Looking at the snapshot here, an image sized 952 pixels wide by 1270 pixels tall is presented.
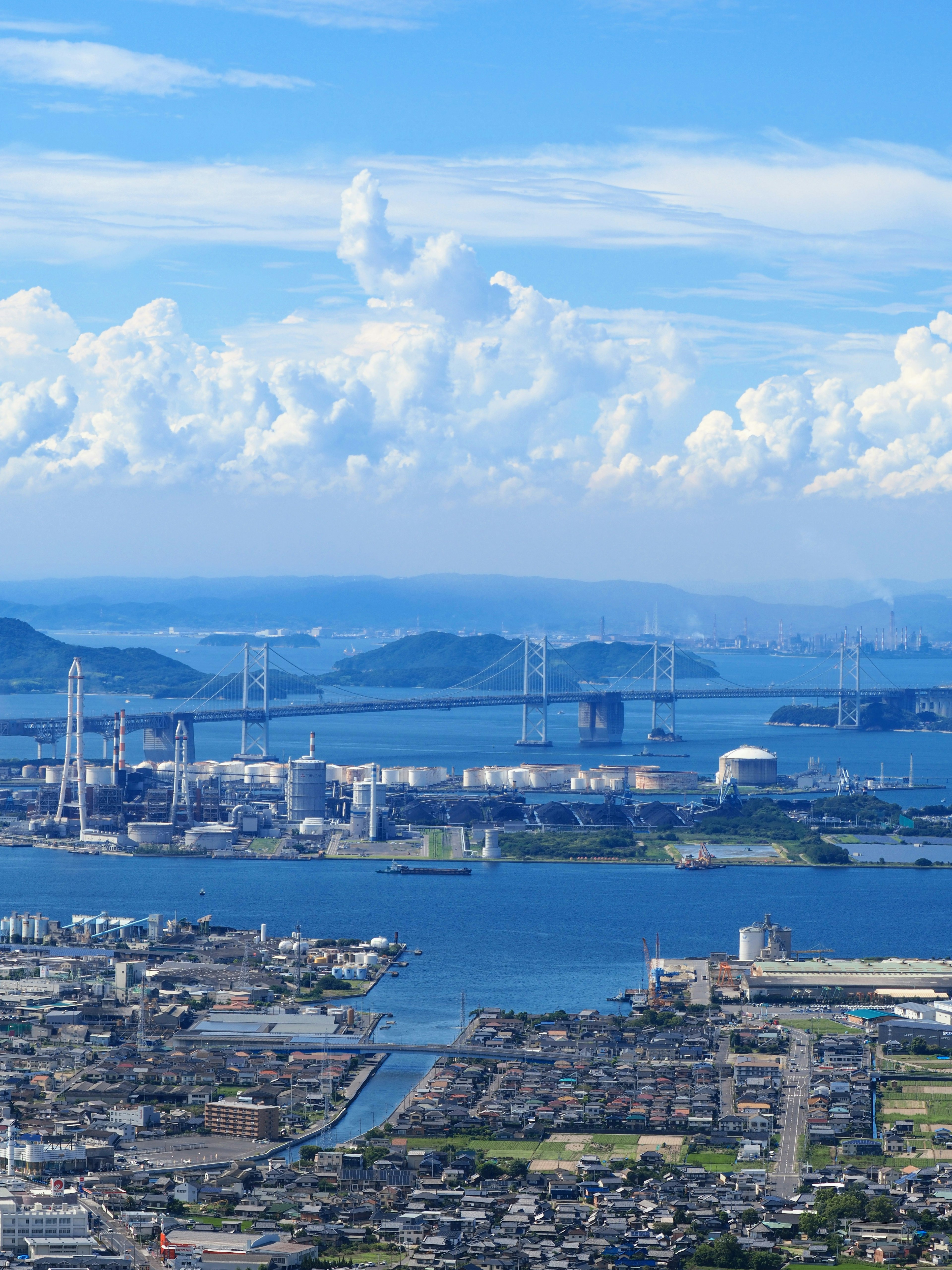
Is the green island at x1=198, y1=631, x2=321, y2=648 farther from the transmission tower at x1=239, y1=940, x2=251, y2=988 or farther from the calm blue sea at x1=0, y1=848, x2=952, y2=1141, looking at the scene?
the transmission tower at x1=239, y1=940, x2=251, y2=988

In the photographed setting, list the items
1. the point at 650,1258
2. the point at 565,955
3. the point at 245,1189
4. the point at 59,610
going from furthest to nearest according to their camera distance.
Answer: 1. the point at 59,610
2. the point at 565,955
3. the point at 245,1189
4. the point at 650,1258

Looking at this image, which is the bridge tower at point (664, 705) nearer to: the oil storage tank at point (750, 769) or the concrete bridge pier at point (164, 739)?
the oil storage tank at point (750, 769)

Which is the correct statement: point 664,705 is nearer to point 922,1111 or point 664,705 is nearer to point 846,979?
point 846,979

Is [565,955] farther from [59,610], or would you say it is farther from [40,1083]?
[59,610]

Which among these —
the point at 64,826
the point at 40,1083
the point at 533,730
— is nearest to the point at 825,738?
the point at 533,730

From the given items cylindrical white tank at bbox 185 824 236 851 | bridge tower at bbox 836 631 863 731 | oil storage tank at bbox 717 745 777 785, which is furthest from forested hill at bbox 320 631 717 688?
cylindrical white tank at bbox 185 824 236 851

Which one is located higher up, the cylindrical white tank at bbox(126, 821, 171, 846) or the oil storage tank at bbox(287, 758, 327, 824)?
the oil storage tank at bbox(287, 758, 327, 824)
